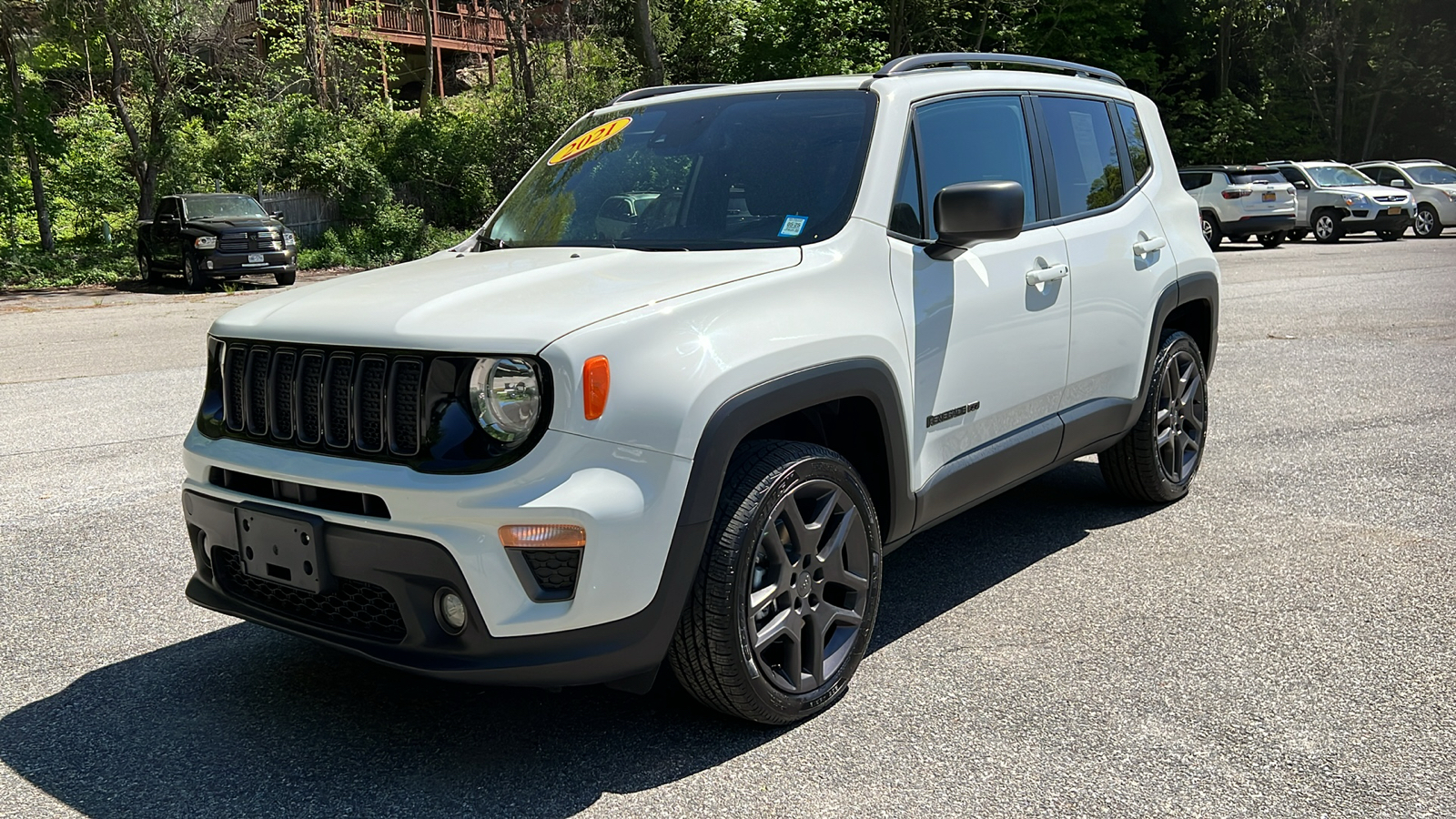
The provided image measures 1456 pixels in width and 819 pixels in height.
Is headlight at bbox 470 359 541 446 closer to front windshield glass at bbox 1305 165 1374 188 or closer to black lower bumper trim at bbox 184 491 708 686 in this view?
black lower bumper trim at bbox 184 491 708 686

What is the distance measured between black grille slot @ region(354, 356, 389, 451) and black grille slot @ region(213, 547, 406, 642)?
351 mm

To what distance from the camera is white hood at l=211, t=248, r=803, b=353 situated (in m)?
2.93

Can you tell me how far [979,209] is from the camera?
3.64m

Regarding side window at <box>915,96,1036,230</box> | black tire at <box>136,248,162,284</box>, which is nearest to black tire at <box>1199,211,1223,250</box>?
black tire at <box>136,248,162,284</box>

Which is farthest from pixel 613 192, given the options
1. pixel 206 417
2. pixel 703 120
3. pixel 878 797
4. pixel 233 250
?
pixel 233 250

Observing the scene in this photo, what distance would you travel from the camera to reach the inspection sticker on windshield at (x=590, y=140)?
452 centimetres

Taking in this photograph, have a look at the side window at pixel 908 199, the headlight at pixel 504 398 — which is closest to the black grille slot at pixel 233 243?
the side window at pixel 908 199

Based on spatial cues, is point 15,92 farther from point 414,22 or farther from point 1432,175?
point 1432,175

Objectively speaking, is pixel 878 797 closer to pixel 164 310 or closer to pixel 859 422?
pixel 859 422

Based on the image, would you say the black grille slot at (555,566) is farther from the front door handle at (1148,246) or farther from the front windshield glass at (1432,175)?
the front windshield glass at (1432,175)

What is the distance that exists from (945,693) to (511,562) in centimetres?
146

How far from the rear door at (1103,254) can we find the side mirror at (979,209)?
2.88ft

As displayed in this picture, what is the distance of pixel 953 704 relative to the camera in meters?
3.51

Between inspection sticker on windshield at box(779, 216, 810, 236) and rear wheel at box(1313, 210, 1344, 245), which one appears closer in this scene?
inspection sticker on windshield at box(779, 216, 810, 236)
